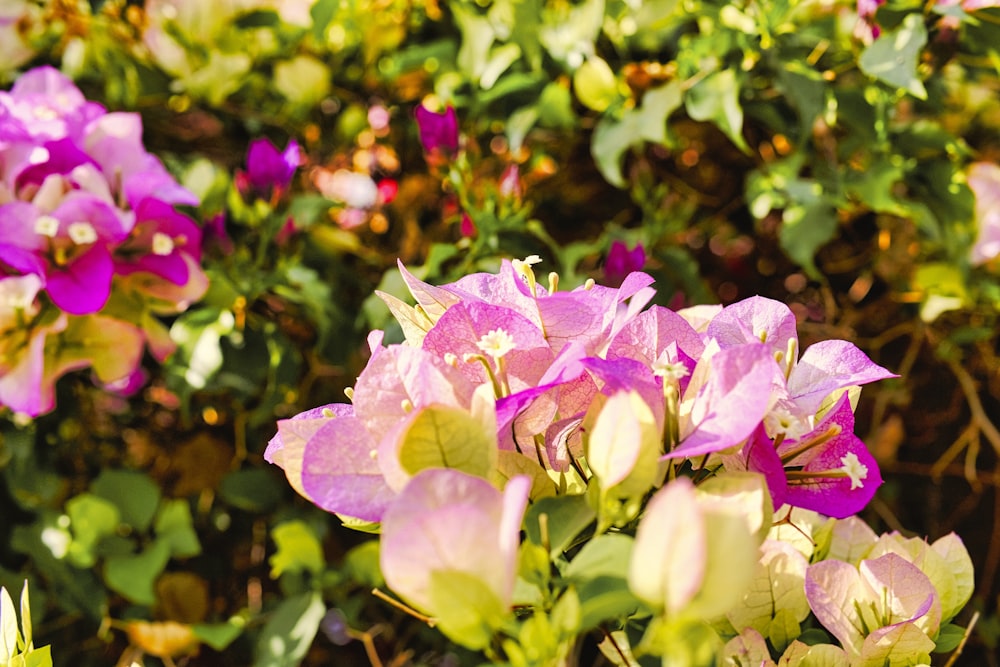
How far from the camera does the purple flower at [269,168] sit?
72 cm

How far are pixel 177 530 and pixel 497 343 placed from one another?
1.81ft

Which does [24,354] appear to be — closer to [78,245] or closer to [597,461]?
[78,245]

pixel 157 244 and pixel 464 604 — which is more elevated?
pixel 464 604

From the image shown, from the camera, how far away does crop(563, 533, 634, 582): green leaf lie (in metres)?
0.28

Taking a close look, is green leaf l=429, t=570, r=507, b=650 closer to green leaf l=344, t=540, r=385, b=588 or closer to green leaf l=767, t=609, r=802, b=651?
green leaf l=767, t=609, r=802, b=651

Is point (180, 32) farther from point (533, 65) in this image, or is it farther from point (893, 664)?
point (893, 664)

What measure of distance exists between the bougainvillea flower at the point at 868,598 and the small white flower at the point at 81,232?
51 cm

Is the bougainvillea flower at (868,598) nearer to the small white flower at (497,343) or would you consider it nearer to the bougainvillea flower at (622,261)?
the small white flower at (497,343)

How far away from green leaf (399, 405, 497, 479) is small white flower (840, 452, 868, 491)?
0.54ft

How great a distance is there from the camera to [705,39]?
0.71m

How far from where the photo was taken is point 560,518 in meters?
0.31

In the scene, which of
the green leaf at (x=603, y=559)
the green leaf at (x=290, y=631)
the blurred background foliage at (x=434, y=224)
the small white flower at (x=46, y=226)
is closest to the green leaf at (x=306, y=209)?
the blurred background foliage at (x=434, y=224)

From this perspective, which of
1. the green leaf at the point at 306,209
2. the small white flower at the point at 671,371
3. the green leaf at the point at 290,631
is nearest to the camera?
the small white flower at the point at 671,371

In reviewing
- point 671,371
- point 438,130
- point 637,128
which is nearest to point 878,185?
point 637,128
